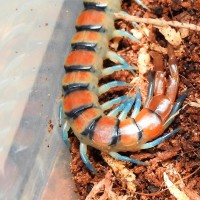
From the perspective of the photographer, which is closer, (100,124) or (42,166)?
(100,124)

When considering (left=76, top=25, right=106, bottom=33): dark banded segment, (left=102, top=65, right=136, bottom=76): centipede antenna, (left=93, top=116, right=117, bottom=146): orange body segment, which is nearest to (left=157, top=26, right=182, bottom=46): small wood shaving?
(left=102, top=65, right=136, bottom=76): centipede antenna

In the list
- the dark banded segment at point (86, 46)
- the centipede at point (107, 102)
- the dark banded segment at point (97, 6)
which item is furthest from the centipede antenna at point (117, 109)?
the dark banded segment at point (97, 6)

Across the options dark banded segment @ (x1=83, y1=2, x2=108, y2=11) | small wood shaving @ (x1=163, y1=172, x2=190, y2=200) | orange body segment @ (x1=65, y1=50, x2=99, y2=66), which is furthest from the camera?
dark banded segment @ (x1=83, y1=2, x2=108, y2=11)

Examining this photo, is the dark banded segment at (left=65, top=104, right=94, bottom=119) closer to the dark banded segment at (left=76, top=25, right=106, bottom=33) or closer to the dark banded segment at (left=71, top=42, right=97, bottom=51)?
the dark banded segment at (left=71, top=42, right=97, bottom=51)

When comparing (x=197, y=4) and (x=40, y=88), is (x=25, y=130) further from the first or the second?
(x=197, y=4)

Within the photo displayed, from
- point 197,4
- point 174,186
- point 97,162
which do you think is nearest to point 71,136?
point 97,162

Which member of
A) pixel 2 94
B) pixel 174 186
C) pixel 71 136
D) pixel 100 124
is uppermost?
pixel 2 94
